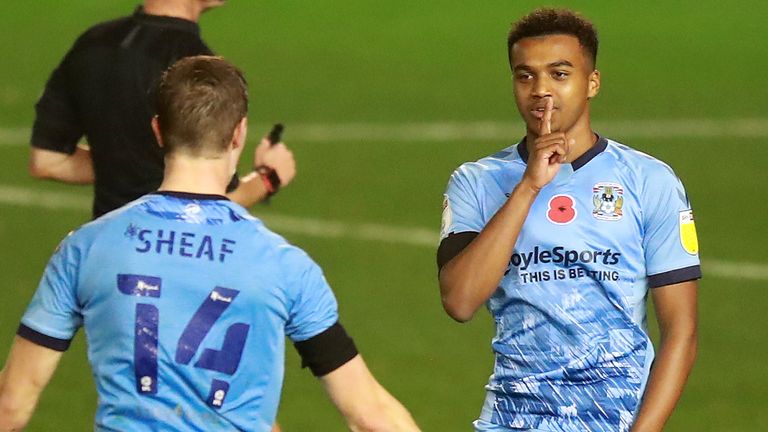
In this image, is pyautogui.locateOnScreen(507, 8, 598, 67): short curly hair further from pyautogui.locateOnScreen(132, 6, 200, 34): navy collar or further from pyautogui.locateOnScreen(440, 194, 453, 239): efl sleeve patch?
pyautogui.locateOnScreen(132, 6, 200, 34): navy collar

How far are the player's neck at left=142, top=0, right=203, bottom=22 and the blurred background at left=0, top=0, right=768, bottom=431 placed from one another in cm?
258

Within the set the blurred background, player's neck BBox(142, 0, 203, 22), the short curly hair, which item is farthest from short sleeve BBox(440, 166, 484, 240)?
the blurred background

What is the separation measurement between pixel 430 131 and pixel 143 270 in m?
10.2

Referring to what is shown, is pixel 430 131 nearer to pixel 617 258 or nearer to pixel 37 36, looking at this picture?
pixel 37 36

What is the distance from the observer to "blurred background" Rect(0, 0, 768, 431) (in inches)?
370

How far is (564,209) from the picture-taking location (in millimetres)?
5406

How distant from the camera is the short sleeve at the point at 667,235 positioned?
5344 millimetres

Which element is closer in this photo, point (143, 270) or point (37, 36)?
point (143, 270)

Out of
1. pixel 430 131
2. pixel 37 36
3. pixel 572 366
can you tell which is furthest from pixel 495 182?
pixel 37 36

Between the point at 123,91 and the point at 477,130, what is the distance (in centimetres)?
794

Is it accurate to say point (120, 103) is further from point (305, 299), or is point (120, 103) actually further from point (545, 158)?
point (305, 299)

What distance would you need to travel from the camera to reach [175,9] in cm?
680

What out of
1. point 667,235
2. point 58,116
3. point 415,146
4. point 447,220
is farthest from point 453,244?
point 415,146

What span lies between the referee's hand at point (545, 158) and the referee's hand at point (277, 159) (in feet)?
6.53
